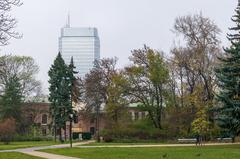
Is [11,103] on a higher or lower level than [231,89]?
higher

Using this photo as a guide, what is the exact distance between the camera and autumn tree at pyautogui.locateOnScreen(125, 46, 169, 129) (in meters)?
69.4

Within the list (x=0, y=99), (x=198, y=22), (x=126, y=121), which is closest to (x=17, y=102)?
(x=0, y=99)

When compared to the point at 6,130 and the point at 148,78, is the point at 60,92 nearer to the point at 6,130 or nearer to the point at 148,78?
the point at 6,130

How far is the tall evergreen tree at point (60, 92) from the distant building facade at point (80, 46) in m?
84.7

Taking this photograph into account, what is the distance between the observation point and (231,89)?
41.5 m

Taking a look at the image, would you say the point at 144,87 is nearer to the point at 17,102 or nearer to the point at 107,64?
the point at 107,64

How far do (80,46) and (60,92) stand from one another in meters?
96.8

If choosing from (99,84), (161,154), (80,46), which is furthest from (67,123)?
(80,46)

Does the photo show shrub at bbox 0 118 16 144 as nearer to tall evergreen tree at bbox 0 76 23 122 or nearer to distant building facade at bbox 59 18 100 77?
tall evergreen tree at bbox 0 76 23 122

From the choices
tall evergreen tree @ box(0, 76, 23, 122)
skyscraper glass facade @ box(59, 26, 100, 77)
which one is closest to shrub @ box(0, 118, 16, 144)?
tall evergreen tree @ box(0, 76, 23, 122)

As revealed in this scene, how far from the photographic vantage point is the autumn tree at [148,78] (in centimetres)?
6944

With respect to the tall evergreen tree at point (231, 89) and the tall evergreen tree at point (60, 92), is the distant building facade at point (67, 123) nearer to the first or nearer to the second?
the tall evergreen tree at point (60, 92)

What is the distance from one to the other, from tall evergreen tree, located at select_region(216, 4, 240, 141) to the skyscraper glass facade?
387ft

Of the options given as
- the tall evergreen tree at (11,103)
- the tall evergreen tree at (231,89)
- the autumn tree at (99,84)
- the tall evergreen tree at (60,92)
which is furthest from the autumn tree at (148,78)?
A: the tall evergreen tree at (231,89)
